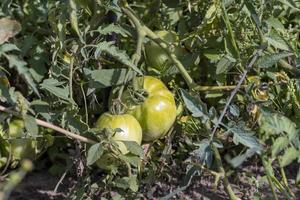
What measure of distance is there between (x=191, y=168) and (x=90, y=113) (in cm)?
47

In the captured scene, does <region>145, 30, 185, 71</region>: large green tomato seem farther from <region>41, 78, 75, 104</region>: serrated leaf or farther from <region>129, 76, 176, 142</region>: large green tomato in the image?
<region>41, 78, 75, 104</region>: serrated leaf

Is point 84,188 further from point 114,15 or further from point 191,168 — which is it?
point 114,15

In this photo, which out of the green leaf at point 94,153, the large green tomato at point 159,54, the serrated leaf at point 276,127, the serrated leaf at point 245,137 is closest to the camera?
the serrated leaf at point 276,127

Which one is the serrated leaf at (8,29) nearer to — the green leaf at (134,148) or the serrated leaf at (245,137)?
the green leaf at (134,148)

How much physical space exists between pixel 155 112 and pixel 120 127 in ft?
0.44

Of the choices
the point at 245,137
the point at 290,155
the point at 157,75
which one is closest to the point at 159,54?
the point at 157,75

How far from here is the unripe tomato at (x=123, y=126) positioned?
5.19 ft

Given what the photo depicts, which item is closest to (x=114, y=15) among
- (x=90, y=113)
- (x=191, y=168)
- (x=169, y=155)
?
(x=90, y=113)

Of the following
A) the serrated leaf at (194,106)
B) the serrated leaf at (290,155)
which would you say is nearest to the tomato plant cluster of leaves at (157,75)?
the serrated leaf at (194,106)

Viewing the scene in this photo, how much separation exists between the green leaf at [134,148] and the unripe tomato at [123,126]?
46 mm

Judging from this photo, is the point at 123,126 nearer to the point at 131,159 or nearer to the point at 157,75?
the point at 131,159

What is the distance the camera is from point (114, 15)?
1.84 m

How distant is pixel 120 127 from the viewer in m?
1.58

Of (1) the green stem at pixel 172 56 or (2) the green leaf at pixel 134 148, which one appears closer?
(2) the green leaf at pixel 134 148
